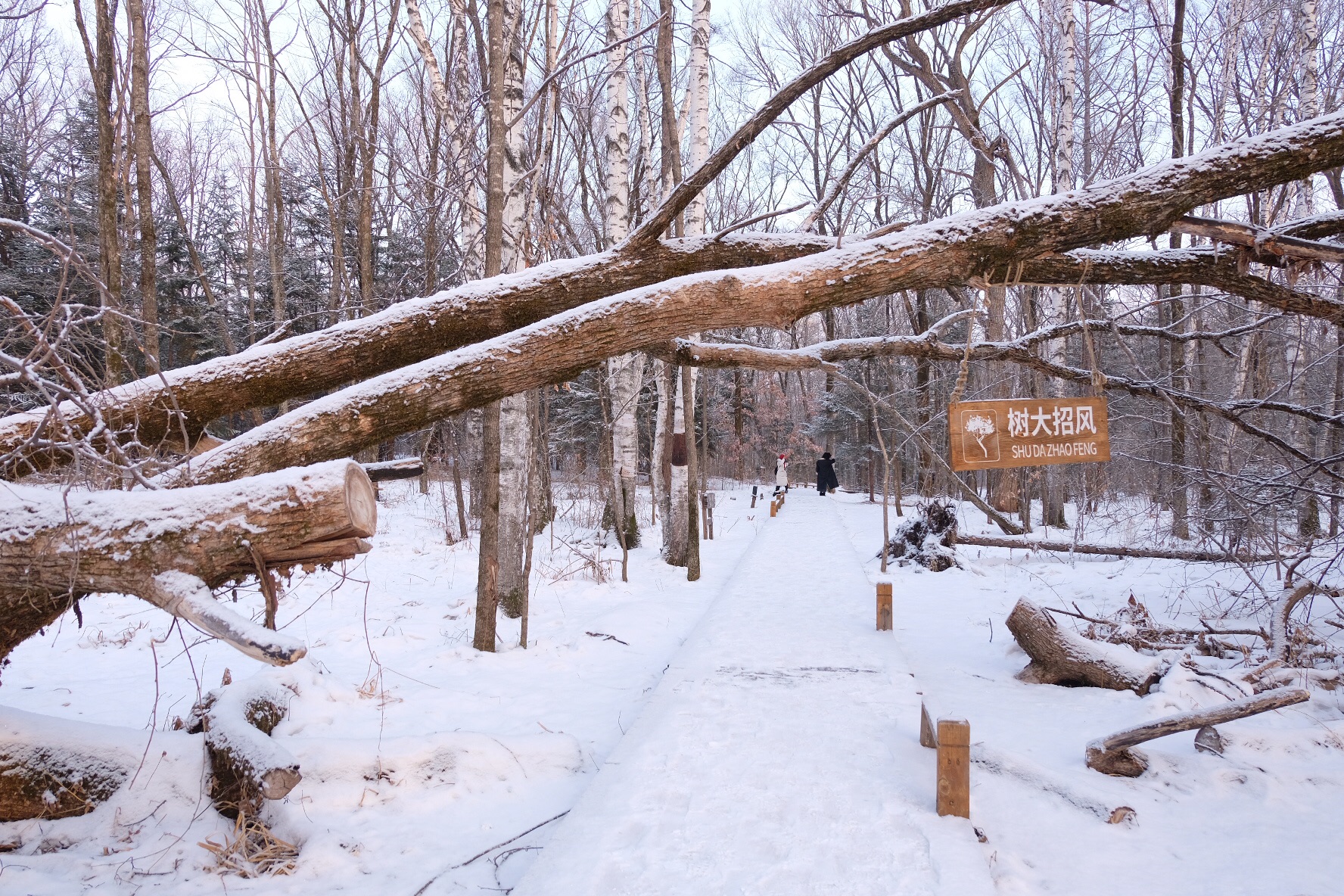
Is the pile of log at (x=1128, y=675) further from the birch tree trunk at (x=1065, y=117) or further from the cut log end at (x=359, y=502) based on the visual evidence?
the birch tree trunk at (x=1065, y=117)

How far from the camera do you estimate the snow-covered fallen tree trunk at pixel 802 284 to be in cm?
330

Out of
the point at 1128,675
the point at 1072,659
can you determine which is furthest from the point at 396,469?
the point at 1128,675

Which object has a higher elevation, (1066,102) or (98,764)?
(1066,102)

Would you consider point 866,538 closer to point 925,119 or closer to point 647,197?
point 647,197

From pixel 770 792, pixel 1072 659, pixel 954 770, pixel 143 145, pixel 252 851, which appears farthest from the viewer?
pixel 143 145

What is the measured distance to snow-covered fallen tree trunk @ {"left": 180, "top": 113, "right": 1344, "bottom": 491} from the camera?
10.8 ft

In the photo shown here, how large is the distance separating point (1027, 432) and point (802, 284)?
1.64m

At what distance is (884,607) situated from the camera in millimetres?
6734

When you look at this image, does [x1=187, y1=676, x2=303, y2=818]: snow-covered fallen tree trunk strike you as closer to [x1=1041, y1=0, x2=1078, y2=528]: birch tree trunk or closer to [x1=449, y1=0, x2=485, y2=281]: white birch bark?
[x1=449, y1=0, x2=485, y2=281]: white birch bark

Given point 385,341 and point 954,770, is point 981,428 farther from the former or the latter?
point 385,341

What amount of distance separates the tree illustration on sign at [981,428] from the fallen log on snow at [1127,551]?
3055 mm

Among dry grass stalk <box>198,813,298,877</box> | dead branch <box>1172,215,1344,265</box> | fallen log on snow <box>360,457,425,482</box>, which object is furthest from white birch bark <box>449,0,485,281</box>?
dead branch <box>1172,215,1344,265</box>

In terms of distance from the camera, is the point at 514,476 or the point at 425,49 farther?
the point at 425,49

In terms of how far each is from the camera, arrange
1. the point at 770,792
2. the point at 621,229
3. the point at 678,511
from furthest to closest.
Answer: the point at 678,511, the point at 621,229, the point at 770,792
